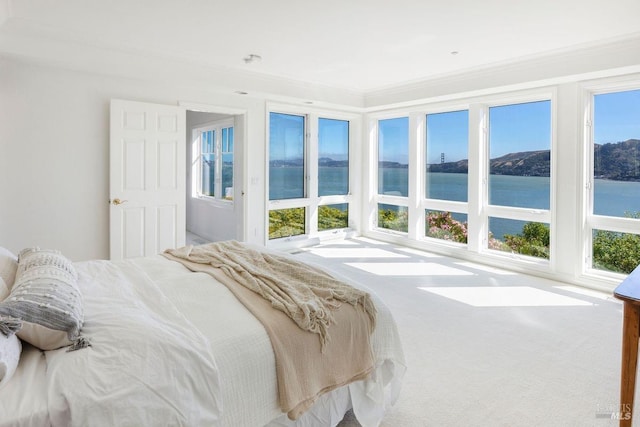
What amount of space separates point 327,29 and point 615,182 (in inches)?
140

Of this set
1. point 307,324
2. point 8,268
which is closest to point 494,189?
point 307,324

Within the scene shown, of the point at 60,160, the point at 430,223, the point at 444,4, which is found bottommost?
the point at 430,223

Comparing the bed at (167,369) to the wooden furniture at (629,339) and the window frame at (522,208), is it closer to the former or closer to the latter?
the wooden furniture at (629,339)

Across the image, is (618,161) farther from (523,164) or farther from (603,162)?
(523,164)

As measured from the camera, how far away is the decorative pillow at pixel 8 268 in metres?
→ 1.83

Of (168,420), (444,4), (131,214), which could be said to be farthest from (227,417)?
(131,214)

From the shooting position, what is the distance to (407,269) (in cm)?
511

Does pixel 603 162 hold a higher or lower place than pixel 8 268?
higher

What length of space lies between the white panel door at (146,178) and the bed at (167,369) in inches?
98.9

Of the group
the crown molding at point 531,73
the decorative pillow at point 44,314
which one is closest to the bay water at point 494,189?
the crown molding at point 531,73

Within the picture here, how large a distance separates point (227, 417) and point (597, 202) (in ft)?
15.5

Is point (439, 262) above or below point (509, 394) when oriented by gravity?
above

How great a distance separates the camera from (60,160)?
4.20 metres

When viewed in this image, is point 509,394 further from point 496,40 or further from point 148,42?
point 148,42
